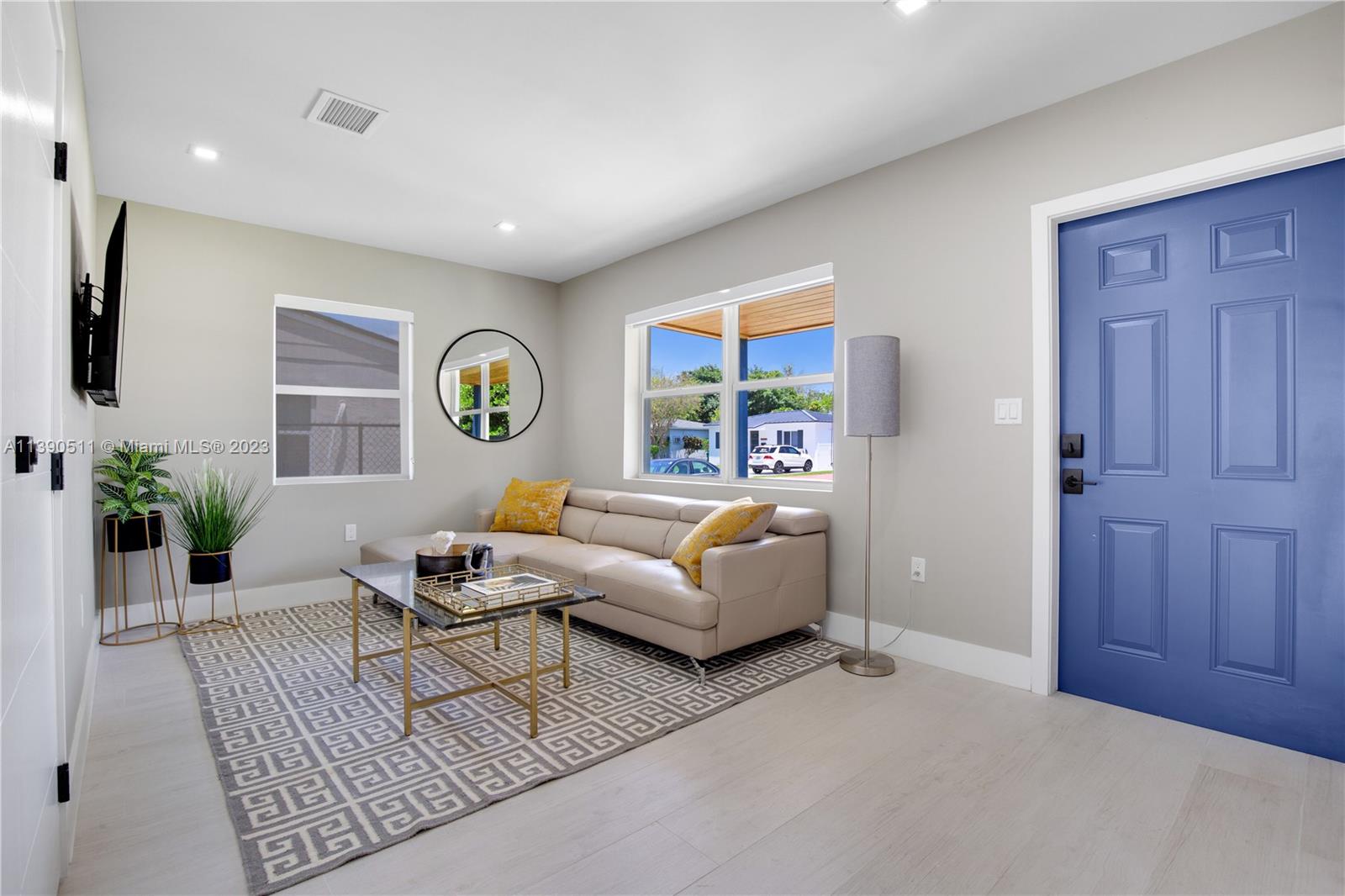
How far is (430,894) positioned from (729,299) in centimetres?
353

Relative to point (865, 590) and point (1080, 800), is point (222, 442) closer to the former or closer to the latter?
point (865, 590)

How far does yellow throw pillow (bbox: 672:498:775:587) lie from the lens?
324cm

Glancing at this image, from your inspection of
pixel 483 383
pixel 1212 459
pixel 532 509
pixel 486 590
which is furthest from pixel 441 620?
pixel 483 383

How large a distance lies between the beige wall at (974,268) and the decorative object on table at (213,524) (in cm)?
329

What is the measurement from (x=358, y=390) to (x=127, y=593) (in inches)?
72.1

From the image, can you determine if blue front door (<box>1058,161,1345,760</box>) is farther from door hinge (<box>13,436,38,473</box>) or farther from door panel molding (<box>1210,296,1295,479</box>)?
door hinge (<box>13,436,38,473</box>)

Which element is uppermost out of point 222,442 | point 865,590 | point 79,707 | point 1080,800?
point 222,442

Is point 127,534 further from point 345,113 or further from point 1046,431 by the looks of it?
point 1046,431

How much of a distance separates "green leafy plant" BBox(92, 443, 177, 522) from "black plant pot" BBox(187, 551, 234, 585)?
0.36 m

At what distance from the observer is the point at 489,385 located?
5449 mm

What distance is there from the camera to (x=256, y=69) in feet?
8.42

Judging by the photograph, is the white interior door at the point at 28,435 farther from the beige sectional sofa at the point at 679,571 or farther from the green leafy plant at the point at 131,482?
the green leafy plant at the point at 131,482

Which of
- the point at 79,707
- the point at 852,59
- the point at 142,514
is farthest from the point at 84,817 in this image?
the point at 852,59

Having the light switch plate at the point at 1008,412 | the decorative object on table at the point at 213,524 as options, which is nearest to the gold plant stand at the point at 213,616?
the decorative object on table at the point at 213,524
